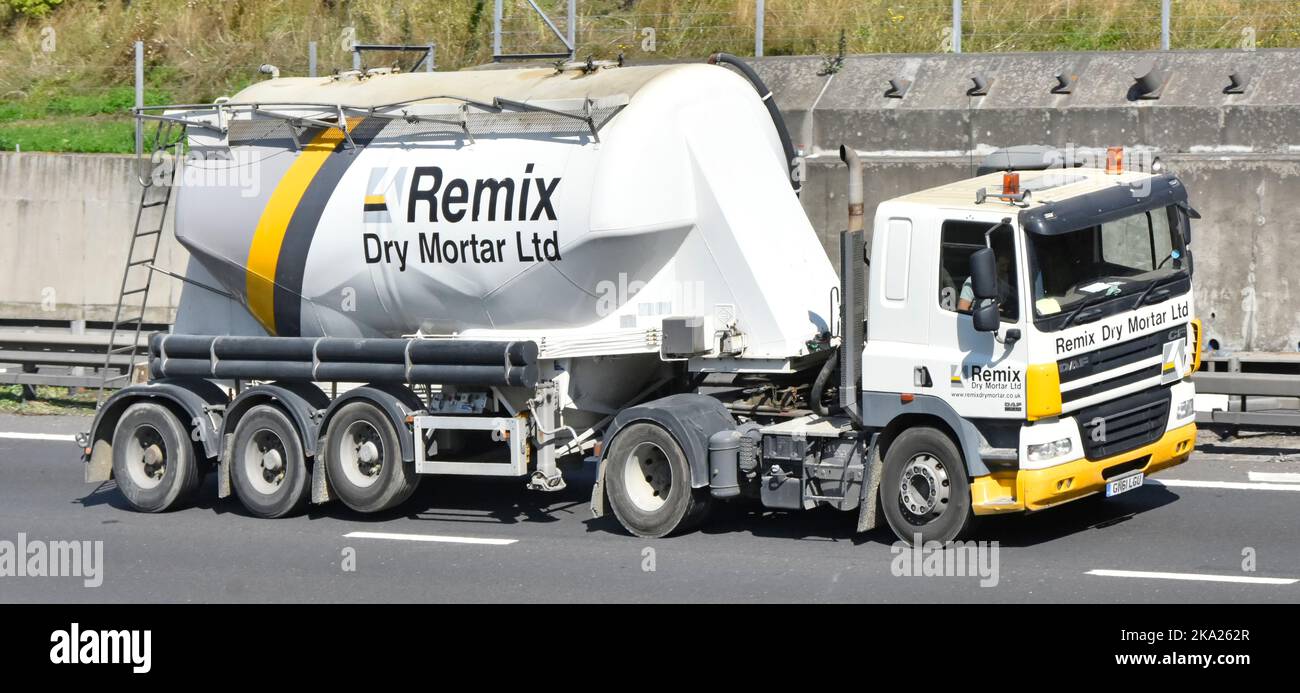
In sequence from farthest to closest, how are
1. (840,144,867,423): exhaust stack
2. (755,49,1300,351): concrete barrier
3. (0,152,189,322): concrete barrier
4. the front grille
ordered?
(0,152,189,322): concrete barrier, (755,49,1300,351): concrete barrier, (840,144,867,423): exhaust stack, the front grille

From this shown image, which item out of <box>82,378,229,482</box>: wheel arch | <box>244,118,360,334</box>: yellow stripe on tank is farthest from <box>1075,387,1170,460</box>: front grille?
<box>82,378,229,482</box>: wheel arch

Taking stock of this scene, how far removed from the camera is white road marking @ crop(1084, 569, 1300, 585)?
384 inches

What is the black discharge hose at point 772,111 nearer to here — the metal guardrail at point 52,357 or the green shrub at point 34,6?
the metal guardrail at point 52,357

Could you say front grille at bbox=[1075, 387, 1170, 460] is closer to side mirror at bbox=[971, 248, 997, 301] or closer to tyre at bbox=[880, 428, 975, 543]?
tyre at bbox=[880, 428, 975, 543]

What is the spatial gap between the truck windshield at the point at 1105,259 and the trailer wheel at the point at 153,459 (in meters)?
7.22

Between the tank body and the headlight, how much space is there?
7.35 feet

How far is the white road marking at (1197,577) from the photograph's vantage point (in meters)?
9.74

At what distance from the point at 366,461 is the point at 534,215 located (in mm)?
2486

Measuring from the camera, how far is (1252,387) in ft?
45.4

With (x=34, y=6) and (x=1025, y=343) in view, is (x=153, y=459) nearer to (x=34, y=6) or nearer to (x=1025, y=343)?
(x=1025, y=343)

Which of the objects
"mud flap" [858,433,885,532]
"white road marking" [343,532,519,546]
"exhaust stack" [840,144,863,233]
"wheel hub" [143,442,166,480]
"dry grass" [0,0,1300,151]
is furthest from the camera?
"dry grass" [0,0,1300,151]

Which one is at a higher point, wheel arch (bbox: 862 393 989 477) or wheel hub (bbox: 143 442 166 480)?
wheel arch (bbox: 862 393 989 477)
